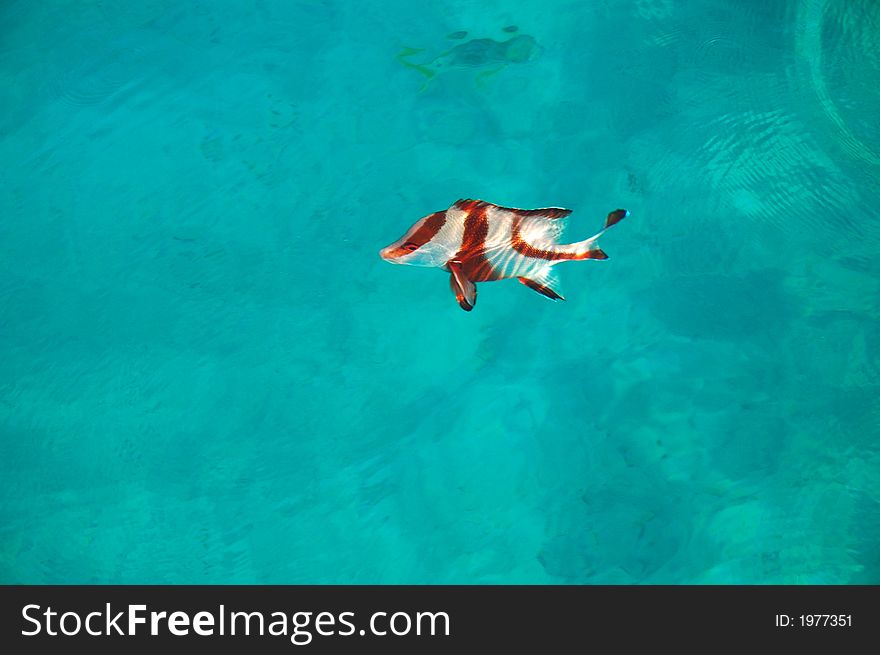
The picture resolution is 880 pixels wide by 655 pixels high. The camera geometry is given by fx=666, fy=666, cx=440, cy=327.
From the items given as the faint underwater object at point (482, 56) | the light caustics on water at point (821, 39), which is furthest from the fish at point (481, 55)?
the light caustics on water at point (821, 39)

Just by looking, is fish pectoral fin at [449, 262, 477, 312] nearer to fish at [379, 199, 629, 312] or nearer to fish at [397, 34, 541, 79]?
fish at [379, 199, 629, 312]

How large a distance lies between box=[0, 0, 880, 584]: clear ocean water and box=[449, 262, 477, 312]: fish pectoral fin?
1137 mm

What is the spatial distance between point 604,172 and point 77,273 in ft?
8.79

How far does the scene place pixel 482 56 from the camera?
3.68 meters

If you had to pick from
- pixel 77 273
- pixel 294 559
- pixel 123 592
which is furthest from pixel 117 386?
pixel 294 559

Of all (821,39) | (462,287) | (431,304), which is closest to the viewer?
(462,287)

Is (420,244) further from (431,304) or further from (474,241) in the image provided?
(431,304)

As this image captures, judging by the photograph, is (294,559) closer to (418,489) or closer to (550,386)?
(418,489)

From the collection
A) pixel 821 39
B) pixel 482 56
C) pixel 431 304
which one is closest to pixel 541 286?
pixel 431 304

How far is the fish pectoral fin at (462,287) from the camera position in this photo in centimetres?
200

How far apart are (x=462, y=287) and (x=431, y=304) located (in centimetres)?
119

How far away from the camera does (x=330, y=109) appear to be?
3543mm

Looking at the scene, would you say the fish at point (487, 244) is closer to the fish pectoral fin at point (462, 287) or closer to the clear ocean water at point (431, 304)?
the fish pectoral fin at point (462, 287)

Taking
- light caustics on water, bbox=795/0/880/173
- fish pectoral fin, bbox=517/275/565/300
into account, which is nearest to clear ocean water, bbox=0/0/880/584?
light caustics on water, bbox=795/0/880/173
